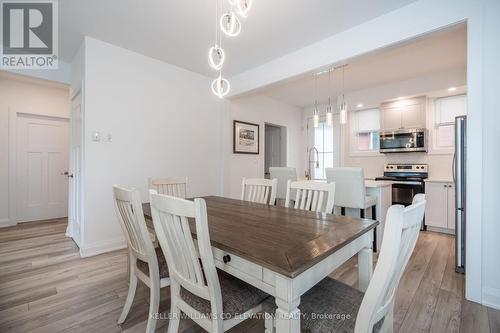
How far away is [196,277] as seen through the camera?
3.52 ft

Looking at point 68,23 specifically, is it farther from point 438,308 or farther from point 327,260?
point 438,308

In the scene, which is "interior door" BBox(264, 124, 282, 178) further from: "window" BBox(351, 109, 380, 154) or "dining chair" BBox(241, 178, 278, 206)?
"dining chair" BBox(241, 178, 278, 206)

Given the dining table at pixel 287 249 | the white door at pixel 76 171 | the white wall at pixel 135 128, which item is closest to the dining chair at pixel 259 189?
the dining table at pixel 287 249

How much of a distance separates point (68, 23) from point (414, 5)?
3509 millimetres

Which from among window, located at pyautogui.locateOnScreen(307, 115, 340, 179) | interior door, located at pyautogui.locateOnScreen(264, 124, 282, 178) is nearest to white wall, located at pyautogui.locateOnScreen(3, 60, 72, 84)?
interior door, located at pyautogui.locateOnScreen(264, 124, 282, 178)

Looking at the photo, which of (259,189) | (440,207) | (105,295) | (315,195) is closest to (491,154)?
(315,195)

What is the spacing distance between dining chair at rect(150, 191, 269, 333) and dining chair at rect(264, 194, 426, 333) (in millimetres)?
158

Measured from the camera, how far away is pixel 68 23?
2.45m

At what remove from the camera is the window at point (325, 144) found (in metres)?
5.18

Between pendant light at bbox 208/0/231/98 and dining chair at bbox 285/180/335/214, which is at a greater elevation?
pendant light at bbox 208/0/231/98

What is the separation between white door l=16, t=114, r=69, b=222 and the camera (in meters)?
3.96

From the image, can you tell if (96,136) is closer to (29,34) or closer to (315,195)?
(29,34)

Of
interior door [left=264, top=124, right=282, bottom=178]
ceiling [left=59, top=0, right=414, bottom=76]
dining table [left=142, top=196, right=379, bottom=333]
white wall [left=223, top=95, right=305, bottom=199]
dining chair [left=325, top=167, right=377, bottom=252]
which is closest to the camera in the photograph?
dining table [left=142, top=196, right=379, bottom=333]

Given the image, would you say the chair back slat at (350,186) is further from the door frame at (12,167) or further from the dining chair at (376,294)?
the door frame at (12,167)
